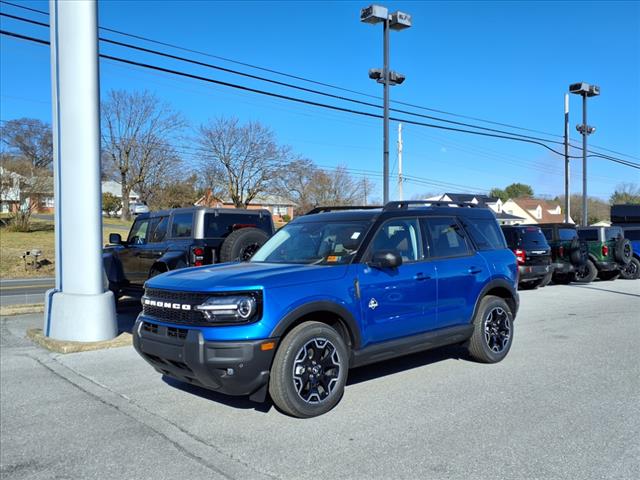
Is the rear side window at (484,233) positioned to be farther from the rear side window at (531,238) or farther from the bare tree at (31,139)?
the bare tree at (31,139)

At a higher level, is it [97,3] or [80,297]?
[97,3]

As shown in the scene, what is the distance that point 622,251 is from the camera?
17375 millimetres

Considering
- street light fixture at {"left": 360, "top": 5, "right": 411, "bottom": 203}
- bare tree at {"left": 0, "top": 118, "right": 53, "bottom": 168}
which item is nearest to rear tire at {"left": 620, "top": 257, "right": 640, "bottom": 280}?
street light fixture at {"left": 360, "top": 5, "right": 411, "bottom": 203}

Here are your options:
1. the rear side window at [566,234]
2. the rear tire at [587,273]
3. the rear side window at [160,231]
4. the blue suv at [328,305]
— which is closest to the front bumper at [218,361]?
the blue suv at [328,305]

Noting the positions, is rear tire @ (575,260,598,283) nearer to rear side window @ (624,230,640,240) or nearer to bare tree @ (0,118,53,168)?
rear side window @ (624,230,640,240)

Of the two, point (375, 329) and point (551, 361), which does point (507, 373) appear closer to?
point (551, 361)

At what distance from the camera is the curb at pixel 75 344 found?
295 inches

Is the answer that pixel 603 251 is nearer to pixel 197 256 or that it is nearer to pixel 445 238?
pixel 445 238

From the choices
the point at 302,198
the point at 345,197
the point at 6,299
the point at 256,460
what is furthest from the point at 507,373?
the point at 345,197

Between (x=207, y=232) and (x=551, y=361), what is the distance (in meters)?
5.87

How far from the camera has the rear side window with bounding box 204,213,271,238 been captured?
9.81 m

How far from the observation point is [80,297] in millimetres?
7891

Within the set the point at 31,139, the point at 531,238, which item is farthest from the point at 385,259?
the point at 31,139

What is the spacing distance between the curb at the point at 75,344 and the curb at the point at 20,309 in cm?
343
